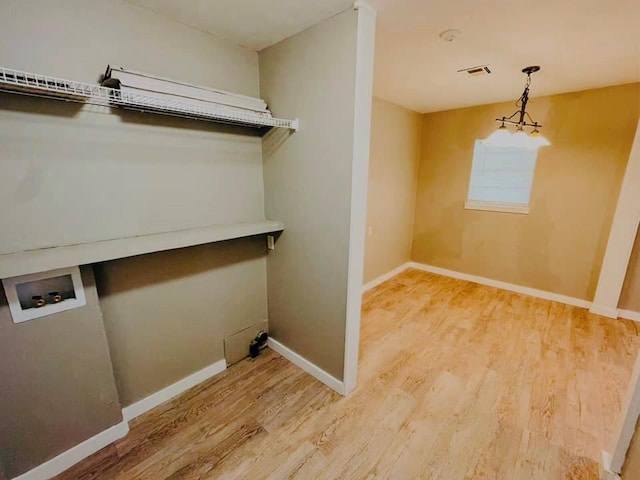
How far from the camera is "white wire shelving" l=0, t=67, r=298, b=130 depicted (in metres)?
1.08

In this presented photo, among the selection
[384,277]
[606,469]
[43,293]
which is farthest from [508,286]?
[43,293]

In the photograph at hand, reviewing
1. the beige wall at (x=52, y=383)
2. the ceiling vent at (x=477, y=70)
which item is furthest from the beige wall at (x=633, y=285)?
the beige wall at (x=52, y=383)

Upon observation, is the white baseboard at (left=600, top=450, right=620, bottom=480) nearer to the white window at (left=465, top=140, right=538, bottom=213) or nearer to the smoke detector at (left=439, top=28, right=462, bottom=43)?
the smoke detector at (left=439, top=28, right=462, bottom=43)

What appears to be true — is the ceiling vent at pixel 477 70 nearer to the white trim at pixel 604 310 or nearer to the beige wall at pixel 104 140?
the beige wall at pixel 104 140

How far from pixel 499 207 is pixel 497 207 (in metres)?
0.02

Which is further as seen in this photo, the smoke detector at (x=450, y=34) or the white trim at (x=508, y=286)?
the white trim at (x=508, y=286)

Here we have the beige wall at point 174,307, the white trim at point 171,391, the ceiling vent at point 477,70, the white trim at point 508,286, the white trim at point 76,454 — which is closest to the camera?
the white trim at point 76,454

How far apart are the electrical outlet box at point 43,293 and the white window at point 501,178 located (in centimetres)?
412

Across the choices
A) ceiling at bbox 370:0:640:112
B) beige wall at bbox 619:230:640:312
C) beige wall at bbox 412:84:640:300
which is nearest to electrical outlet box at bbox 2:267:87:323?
ceiling at bbox 370:0:640:112

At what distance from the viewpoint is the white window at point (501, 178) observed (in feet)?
11.5

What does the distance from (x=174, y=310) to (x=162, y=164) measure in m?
0.94

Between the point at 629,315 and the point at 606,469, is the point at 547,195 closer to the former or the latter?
the point at 629,315

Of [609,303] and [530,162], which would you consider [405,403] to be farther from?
[530,162]

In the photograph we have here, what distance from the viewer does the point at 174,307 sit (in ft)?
6.07
